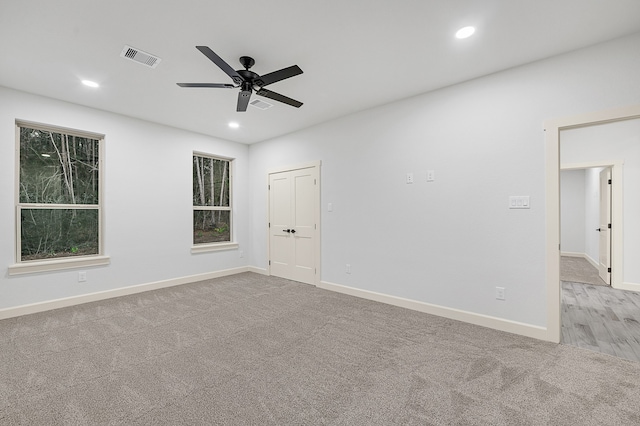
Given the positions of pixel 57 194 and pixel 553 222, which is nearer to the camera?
pixel 553 222

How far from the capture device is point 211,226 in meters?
5.52

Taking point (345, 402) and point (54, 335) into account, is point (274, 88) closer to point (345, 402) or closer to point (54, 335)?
point (345, 402)

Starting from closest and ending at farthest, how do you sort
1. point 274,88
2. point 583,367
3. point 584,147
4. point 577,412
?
point 577,412 < point 583,367 < point 274,88 < point 584,147

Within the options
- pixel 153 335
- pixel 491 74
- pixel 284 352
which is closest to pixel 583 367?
pixel 284 352

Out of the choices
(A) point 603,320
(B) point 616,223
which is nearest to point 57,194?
(A) point 603,320

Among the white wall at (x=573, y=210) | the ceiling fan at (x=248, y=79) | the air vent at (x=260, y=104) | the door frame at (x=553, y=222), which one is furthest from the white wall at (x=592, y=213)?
the ceiling fan at (x=248, y=79)

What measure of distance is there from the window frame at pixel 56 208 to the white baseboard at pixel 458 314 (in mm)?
3676

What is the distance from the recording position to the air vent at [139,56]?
8.37 feet

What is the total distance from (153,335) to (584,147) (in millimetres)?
7532

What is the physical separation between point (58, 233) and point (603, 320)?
7.01 m

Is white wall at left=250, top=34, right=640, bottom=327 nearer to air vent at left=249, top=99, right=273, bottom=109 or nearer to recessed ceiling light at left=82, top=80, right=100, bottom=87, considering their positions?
air vent at left=249, top=99, right=273, bottom=109

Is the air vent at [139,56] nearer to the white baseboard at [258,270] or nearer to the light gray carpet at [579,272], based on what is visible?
the white baseboard at [258,270]

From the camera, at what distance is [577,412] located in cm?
170

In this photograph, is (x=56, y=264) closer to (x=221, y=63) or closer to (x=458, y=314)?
(x=221, y=63)
